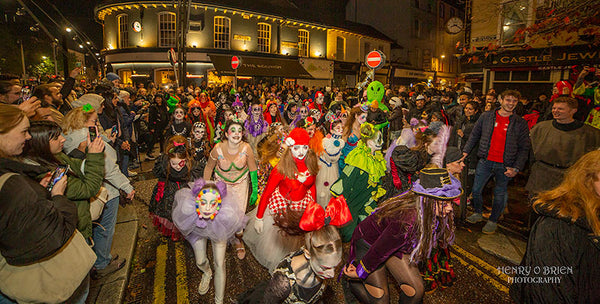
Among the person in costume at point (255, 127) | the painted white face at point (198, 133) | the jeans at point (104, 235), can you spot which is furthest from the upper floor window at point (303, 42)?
the jeans at point (104, 235)

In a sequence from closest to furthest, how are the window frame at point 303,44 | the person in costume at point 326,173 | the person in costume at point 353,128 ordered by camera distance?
the person in costume at point 326,173 → the person in costume at point 353,128 → the window frame at point 303,44

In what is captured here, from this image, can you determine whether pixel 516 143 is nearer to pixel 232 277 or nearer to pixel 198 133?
pixel 232 277

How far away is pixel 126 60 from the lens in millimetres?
26031

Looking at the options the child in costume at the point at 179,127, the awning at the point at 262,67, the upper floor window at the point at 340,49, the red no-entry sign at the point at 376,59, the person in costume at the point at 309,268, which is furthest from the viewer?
the upper floor window at the point at 340,49

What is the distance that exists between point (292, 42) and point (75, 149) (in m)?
28.5

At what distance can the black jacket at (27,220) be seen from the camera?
1.75 meters

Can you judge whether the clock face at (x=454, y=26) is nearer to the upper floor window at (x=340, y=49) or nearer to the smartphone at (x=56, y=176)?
the upper floor window at (x=340, y=49)

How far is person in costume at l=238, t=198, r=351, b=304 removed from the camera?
219 cm

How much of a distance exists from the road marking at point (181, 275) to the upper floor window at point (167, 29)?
24.9m

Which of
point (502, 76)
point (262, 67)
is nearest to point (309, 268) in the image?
point (502, 76)

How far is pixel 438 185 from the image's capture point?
2.36 metres

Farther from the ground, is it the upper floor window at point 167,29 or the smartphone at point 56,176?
the upper floor window at point 167,29

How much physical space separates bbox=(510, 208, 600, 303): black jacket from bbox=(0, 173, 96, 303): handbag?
333 centimetres

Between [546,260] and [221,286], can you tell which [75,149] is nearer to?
[221,286]
